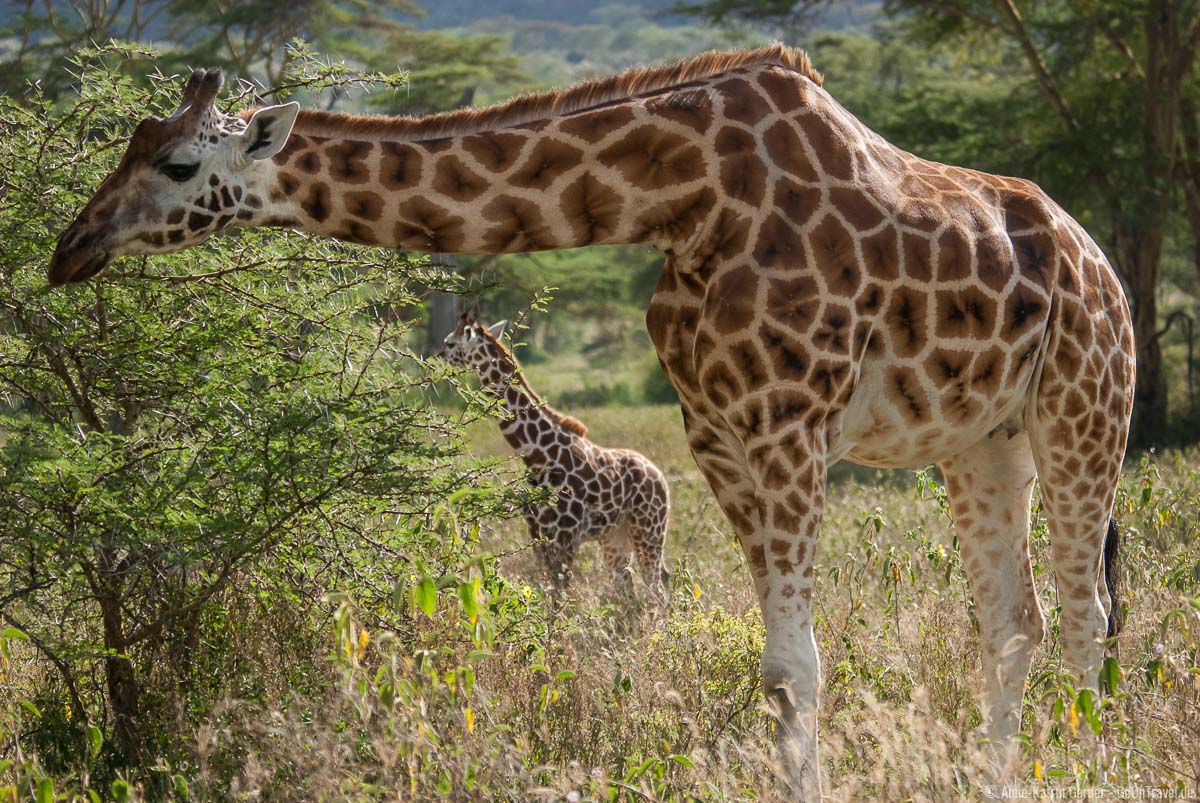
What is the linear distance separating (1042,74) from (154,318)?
47.0 feet

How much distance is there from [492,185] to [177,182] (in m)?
0.99

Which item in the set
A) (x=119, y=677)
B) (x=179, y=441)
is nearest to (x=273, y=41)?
(x=179, y=441)

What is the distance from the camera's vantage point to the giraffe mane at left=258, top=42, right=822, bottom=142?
424 cm

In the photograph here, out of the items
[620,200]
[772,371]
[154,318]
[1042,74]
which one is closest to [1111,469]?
[772,371]

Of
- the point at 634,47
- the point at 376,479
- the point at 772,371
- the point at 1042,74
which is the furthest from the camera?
the point at 634,47

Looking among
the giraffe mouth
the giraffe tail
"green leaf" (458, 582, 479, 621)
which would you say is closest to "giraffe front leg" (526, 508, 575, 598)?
the giraffe tail

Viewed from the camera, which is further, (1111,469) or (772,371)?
(1111,469)

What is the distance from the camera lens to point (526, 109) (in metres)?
4.34

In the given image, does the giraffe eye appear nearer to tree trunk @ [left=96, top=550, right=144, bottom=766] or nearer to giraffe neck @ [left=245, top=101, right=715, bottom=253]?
giraffe neck @ [left=245, top=101, right=715, bottom=253]

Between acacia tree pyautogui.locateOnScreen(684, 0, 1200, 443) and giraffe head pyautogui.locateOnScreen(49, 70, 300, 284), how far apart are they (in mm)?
14129

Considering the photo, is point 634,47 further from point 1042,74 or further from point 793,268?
point 793,268

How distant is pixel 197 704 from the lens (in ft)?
16.7

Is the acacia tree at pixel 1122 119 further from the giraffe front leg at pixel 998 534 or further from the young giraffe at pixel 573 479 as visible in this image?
the giraffe front leg at pixel 998 534

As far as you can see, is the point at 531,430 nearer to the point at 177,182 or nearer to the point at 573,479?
the point at 573,479
